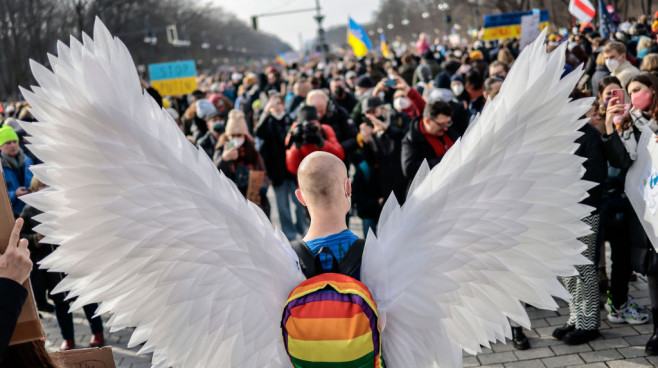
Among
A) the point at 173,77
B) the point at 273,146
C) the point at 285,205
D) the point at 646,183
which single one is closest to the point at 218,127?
the point at 273,146

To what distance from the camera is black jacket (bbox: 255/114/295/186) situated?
7.32 meters

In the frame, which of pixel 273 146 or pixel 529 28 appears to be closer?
pixel 273 146

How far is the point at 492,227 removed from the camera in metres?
2.15

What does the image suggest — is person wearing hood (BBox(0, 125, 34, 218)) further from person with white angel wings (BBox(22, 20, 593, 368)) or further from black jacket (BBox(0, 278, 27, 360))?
black jacket (BBox(0, 278, 27, 360))

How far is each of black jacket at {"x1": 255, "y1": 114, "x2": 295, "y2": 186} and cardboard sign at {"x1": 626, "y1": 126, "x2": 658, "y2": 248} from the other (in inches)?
160

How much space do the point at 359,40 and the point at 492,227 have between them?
13997 millimetres

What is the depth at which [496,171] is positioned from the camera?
213cm

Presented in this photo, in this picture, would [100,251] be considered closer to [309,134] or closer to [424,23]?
[309,134]

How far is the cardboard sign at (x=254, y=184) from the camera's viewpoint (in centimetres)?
588

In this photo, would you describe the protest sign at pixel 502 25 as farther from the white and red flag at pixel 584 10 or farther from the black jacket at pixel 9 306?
the black jacket at pixel 9 306

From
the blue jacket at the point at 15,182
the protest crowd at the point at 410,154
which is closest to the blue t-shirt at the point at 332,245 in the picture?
the protest crowd at the point at 410,154

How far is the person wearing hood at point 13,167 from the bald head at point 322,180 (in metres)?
4.31

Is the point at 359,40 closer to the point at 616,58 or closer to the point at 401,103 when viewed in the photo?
the point at 616,58

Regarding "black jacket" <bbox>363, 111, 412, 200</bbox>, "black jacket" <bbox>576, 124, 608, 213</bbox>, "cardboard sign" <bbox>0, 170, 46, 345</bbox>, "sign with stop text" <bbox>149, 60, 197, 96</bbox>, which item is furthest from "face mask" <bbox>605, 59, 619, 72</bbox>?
"sign with stop text" <bbox>149, 60, 197, 96</bbox>
